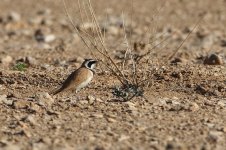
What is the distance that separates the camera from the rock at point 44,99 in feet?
25.9

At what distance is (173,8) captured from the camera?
1844 centimetres

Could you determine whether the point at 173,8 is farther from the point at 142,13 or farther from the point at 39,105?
the point at 39,105

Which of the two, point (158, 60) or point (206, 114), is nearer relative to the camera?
point (206, 114)

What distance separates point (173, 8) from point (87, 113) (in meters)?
11.2

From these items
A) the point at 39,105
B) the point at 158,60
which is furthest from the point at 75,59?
the point at 39,105

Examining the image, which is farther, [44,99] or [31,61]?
[31,61]

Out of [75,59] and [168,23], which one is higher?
[168,23]

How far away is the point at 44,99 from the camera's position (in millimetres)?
7988

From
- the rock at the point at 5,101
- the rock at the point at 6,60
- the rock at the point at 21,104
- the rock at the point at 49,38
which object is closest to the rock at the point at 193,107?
the rock at the point at 21,104

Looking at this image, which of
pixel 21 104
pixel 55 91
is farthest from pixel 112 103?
pixel 21 104

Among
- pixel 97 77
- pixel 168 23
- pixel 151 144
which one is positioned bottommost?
pixel 151 144

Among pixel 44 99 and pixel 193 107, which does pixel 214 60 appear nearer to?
pixel 193 107

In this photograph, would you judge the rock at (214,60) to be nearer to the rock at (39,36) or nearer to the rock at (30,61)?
the rock at (30,61)

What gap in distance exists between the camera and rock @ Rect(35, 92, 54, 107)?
789cm
